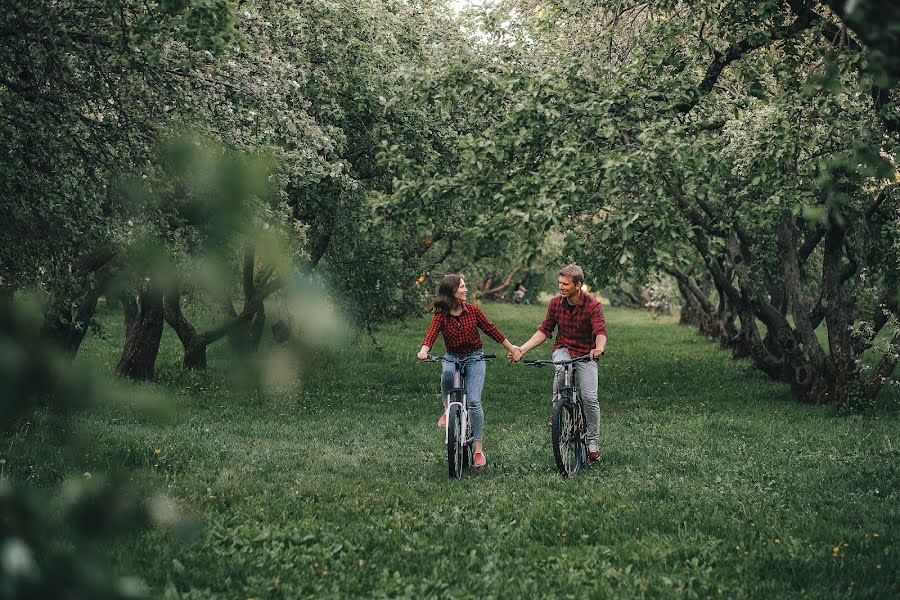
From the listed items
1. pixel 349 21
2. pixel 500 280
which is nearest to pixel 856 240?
pixel 349 21

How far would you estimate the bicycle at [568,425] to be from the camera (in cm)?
976

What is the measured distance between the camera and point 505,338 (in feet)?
31.7

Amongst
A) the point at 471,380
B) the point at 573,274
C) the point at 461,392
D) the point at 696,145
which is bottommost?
the point at 461,392

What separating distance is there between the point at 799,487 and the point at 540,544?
3.76 m

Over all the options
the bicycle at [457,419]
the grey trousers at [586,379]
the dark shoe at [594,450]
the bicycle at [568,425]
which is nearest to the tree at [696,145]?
the grey trousers at [586,379]

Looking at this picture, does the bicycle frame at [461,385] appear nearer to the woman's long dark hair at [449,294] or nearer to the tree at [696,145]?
the woman's long dark hair at [449,294]

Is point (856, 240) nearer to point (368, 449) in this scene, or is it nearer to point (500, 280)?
point (368, 449)

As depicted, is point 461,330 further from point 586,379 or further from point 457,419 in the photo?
point 586,379

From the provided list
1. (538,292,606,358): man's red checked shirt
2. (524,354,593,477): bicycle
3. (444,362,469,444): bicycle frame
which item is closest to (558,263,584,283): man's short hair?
(538,292,606,358): man's red checked shirt

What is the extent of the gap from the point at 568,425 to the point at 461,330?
156cm

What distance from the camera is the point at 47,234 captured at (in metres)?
9.84

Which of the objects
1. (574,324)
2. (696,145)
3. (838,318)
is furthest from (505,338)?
(838,318)

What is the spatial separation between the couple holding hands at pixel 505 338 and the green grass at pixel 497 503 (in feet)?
3.27

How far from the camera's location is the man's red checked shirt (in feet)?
33.1
